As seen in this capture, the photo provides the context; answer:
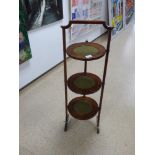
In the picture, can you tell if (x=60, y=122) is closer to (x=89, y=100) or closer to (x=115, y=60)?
(x=89, y=100)

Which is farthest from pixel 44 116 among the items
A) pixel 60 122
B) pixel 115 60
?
pixel 115 60

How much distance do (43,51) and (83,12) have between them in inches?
38.2

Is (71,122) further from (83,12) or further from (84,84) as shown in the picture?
(83,12)

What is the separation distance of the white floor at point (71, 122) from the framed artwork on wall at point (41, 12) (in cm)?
69

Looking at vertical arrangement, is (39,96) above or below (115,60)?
below

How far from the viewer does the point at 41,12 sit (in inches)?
86.8

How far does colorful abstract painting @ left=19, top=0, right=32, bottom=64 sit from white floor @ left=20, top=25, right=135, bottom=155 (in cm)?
39

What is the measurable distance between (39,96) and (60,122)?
1.60 feet

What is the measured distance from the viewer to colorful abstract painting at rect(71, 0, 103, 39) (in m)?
2.73

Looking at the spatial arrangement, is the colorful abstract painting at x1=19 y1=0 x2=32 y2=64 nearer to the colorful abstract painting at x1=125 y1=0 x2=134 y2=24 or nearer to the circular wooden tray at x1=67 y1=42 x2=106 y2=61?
the circular wooden tray at x1=67 y1=42 x2=106 y2=61
